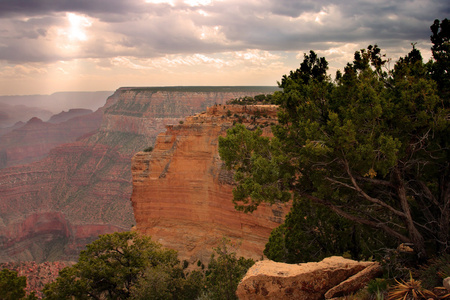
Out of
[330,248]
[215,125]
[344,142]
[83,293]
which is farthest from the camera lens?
[215,125]

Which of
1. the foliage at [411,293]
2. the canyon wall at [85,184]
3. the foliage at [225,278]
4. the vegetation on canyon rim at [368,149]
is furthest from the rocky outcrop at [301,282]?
the canyon wall at [85,184]

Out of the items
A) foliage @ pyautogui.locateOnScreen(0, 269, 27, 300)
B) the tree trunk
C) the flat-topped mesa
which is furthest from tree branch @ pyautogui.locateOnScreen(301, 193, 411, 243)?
foliage @ pyautogui.locateOnScreen(0, 269, 27, 300)

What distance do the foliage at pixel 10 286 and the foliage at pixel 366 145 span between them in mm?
12062

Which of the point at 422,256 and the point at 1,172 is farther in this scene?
the point at 1,172

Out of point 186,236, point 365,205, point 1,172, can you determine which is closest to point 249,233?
point 186,236

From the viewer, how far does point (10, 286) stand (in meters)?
15.1

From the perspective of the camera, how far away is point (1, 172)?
3260 inches

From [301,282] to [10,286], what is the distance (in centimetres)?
1396

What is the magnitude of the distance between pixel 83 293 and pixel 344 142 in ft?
45.6

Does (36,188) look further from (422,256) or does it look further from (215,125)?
(422,256)

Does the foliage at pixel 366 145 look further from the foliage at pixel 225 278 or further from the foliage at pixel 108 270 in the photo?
the foliage at pixel 108 270

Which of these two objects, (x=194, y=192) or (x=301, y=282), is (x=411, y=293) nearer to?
(x=301, y=282)

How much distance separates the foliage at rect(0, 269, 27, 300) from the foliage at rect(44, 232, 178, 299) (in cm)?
112

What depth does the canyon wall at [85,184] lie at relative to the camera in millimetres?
61812
